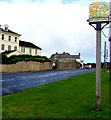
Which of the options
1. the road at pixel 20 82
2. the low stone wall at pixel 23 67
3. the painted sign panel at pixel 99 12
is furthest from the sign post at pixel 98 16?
the low stone wall at pixel 23 67

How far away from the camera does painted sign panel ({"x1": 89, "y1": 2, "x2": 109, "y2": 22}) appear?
7266mm

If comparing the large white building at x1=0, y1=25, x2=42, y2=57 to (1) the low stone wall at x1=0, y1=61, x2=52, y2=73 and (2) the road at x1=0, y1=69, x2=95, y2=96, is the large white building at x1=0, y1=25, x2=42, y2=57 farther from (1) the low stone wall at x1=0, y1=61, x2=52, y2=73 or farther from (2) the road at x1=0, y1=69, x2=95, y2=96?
(2) the road at x1=0, y1=69, x2=95, y2=96

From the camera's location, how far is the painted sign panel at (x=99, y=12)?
7.27 metres

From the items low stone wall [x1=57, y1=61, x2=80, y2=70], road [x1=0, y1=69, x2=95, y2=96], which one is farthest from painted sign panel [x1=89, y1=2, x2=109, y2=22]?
low stone wall [x1=57, y1=61, x2=80, y2=70]

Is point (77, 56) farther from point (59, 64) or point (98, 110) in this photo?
point (98, 110)

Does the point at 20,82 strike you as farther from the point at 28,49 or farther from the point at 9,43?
the point at 28,49

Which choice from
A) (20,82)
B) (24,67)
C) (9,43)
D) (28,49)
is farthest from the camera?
(28,49)

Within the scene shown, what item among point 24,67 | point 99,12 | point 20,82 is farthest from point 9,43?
point 99,12

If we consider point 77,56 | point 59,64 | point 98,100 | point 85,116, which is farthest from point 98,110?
point 77,56

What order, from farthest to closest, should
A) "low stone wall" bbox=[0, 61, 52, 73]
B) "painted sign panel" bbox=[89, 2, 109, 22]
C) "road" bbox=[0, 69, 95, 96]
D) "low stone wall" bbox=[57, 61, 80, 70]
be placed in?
1. "low stone wall" bbox=[57, 61, 80, 70]
2. "low stone wall" bbox=[0, 61, 52, 73]
3. "road" bbox=[0, 69, 95, 96]
4. "painted sign panel" bbox=[89, 2, 109, 22]

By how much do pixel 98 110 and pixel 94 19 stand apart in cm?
324

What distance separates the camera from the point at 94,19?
7355 millimetres

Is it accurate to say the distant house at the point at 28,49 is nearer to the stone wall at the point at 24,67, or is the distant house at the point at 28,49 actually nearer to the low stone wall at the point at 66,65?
the low stone wall at the point at 66,65

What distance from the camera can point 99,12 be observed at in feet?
24.1
